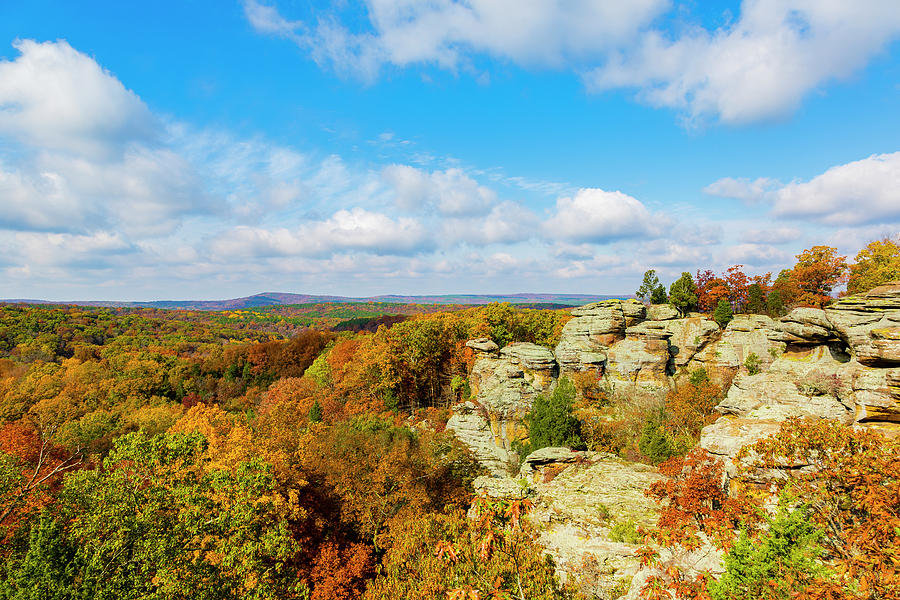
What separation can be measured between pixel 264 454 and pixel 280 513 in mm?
6225

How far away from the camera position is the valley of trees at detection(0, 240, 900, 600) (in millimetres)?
10438

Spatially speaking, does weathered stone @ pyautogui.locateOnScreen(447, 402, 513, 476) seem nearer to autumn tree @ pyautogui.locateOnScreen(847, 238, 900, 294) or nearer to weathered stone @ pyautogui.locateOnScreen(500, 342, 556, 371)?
weathered stone @ pyautogui.locateOnScreen(500, 342, 556, 371)

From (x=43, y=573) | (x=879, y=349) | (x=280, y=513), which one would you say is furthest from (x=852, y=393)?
(x=43, y=573)

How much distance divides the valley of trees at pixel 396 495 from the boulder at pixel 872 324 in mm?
8838

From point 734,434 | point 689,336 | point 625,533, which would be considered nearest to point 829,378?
point 734,434

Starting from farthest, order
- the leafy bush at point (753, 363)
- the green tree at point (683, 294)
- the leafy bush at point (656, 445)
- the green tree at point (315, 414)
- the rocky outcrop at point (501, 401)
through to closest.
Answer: the green tree at point (683, 294), the green tree at point (315, 414), the leafy bush at point (753, 363), the rocky outcrop at point (501, 401), the leafy bush at point (656, 445)

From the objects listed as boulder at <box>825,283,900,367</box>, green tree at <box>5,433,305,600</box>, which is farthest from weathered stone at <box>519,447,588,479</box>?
boulder at <box>825,283,900,367</box>

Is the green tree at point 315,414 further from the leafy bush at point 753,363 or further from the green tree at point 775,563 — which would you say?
the leafy bush at point 753,363

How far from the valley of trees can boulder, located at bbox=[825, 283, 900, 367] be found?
29.0 feet

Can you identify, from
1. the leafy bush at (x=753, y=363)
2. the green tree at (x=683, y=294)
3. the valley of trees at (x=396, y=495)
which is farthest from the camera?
the green tree at (x=683, y=294)

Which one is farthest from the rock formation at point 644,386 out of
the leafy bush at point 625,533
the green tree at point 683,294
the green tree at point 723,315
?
the green tree at point 683,294

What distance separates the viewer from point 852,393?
20578 millimetres

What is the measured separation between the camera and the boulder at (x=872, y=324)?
18.0 meters

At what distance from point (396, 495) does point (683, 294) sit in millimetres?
44638
